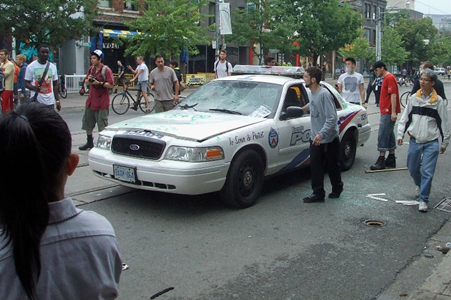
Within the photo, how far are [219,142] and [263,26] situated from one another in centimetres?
3422

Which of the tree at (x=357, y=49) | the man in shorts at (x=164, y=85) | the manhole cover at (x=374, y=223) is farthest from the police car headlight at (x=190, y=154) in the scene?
the tree at (x=357, y=49)

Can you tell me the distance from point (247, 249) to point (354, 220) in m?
1.65

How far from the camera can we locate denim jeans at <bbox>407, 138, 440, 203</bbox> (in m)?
6.50

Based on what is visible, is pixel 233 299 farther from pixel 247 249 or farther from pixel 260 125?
pixel 260 125

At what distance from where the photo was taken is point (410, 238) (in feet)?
18.5

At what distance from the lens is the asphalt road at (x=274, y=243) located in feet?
14.3

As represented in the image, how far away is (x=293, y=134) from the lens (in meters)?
7.32

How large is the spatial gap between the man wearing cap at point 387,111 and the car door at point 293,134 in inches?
64.9

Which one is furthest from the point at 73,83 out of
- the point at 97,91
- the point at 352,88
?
the point at 352,88

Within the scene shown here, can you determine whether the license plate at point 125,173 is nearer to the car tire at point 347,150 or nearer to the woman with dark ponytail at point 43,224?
the car tire at point 347,150

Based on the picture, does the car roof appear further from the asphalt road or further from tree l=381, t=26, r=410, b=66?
tree l=381, t=26, r=410, b=66

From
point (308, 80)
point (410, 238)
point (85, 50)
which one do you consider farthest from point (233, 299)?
point (85, 50)

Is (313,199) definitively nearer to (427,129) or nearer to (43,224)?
(427,129)

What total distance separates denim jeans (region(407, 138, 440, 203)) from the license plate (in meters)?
3.44
